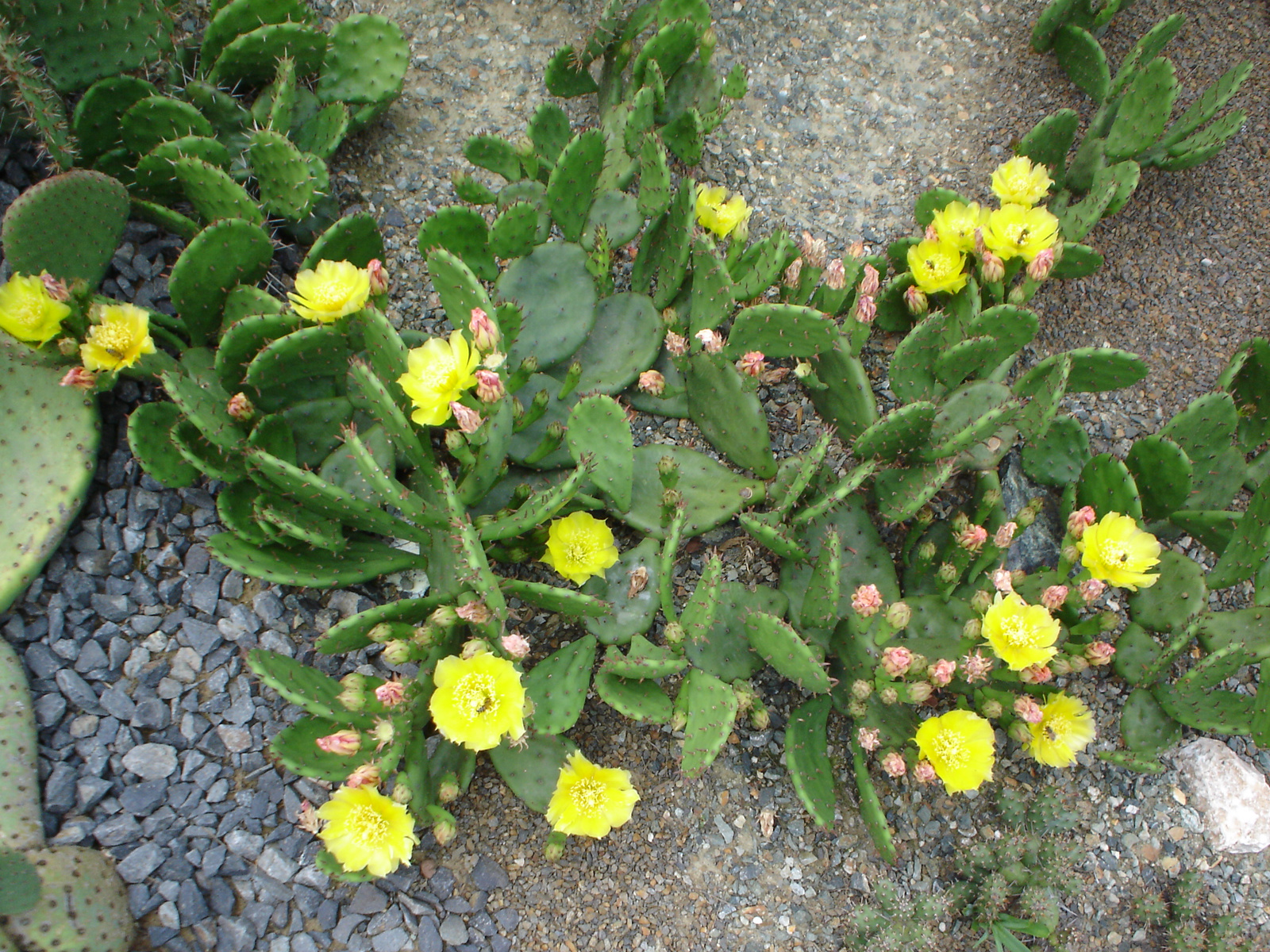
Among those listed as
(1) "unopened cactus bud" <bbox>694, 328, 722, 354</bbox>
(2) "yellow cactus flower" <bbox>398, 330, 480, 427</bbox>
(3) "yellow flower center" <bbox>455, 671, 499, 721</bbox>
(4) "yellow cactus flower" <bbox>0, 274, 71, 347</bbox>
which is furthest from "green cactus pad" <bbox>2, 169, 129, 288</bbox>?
(1) "unopened cactus bud" <bbox>694, 328, 722, 354</bbox>

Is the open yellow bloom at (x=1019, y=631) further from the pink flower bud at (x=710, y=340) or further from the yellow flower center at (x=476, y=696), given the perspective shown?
the yellow flower center at (x=476, y=696)

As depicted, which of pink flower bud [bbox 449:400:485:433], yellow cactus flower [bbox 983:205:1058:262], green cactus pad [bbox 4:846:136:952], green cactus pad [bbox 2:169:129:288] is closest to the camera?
green cactus pad [bbox 4:846:136:952]

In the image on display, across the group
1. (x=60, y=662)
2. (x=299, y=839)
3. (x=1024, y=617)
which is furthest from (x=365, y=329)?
(x=1024, y=617)

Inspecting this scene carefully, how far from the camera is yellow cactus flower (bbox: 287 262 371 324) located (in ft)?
6.58

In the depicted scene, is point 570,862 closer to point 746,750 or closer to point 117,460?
point 746,750

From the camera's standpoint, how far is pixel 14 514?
200cm

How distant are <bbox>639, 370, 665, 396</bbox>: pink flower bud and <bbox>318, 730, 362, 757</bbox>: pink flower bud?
1.16m

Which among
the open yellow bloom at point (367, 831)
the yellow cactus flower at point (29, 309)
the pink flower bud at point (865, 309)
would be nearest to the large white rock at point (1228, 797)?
the pink flower bud at point (865, 309)

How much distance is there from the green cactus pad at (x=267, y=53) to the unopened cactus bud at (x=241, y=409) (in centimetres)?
110

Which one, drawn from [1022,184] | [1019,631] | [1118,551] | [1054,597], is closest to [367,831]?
[1019,631]

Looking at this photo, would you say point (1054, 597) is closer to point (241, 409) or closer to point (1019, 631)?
point (1019, 631)

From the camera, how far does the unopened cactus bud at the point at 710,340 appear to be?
2.28m

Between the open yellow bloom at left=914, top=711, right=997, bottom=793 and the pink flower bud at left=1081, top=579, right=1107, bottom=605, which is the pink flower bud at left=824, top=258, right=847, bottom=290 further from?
the open yellow bloom at left=914, top=711, right=997, bottom=793

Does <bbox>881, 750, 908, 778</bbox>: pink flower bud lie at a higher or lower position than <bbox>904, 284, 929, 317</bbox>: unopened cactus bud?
lower
